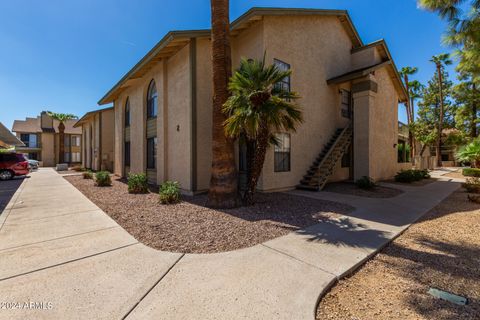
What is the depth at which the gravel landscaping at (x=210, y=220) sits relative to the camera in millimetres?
4535

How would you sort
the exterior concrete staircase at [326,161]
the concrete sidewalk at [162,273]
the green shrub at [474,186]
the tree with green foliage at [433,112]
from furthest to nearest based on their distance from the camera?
the tree with green foliage at [433,112], the exterior concrete staircase at [326,161], the green shrub at [474,186], the concrete sidewalk at [162,273]

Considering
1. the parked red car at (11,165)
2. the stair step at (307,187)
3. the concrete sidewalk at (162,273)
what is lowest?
the concrete sidewalk at (162,273)

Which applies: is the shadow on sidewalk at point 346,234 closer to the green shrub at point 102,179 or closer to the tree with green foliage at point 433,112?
the green shrub at point 102,179

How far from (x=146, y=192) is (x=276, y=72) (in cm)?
790

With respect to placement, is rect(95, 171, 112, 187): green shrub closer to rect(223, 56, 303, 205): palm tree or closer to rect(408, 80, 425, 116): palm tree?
rect(223, 56, 303, 205): palm tree

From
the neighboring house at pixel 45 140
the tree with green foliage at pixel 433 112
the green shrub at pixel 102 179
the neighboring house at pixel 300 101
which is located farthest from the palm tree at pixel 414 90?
the neighboring house at pixel 45 140

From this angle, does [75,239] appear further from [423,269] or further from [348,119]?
[348,119]

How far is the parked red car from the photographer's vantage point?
16125 millimetres

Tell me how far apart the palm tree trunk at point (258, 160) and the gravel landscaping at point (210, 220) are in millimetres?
490

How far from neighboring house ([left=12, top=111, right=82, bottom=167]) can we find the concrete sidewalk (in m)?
42.6

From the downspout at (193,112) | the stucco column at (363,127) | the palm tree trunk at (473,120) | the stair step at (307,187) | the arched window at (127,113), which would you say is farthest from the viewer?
the palm tree trunk at (473,120)

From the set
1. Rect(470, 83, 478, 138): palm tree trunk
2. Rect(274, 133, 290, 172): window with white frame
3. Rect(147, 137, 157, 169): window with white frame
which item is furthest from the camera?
Rect(470, 83, 478, 138): palm tree trunk

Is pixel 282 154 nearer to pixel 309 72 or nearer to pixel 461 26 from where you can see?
pixel 309 72

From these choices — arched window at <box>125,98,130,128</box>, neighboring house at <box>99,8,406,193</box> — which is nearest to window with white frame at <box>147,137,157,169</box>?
neighboring house at <box>99,8,406,193</box>
